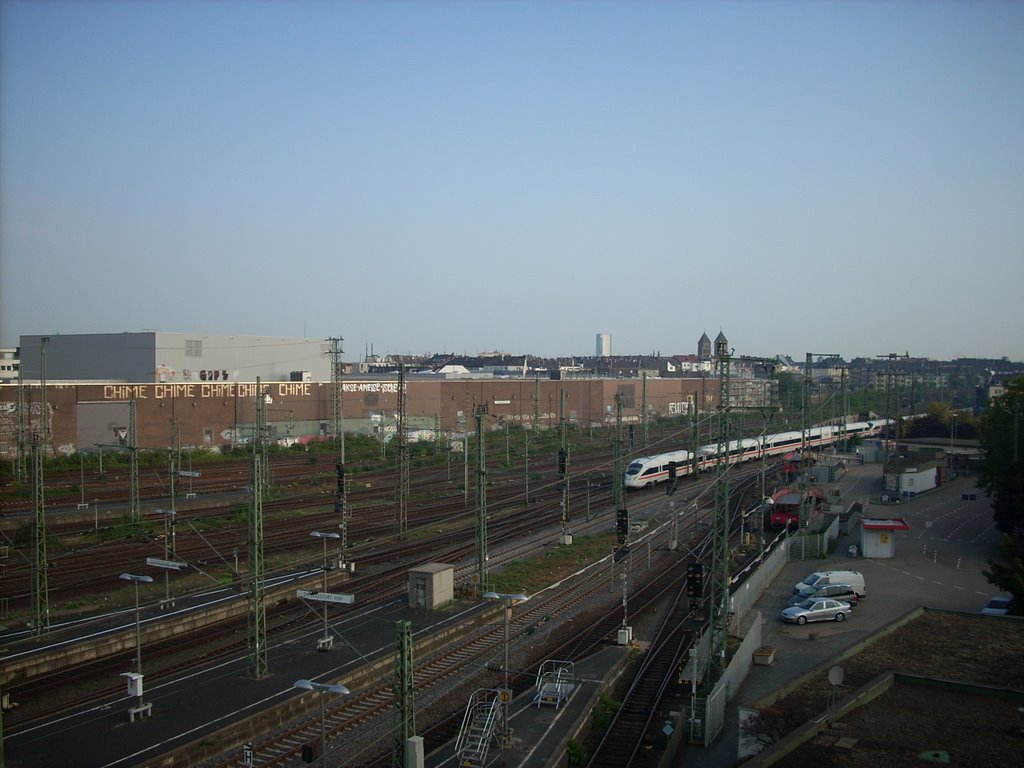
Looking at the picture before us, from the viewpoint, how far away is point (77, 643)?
13.7m

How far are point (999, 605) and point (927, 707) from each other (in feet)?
25.5

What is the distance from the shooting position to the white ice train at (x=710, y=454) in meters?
31.9

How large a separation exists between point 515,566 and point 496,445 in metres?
26.4

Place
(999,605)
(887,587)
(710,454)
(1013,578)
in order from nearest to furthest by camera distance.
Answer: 1. (1013,578)
2. (999,605)
3. (887,587)
4. (710,454)

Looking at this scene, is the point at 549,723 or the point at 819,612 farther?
the point at 819,612

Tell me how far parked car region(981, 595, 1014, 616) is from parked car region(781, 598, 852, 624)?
8.20 feet

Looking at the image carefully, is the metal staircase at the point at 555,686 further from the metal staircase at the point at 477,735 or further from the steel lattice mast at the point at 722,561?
the steel lattice mast at the point at 722,561

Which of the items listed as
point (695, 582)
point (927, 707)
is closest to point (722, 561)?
point (695, 582)

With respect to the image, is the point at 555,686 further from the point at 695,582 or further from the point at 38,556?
the point at 38,556

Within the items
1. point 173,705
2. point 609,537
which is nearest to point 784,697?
point 173,705

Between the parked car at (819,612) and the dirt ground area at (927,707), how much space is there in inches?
127

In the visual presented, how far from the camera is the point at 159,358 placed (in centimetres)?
3953

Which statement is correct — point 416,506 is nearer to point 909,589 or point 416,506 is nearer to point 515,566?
point 515,566

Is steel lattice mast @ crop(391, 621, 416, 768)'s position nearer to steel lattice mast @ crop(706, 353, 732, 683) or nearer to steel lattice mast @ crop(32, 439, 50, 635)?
steel lattice mast @ crop(706, 353, 732, 683)
